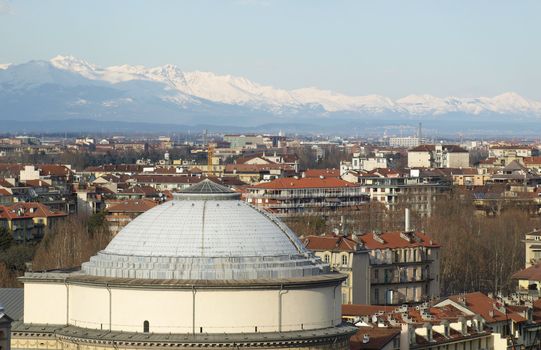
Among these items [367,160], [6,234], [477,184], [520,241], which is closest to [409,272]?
[520,241]

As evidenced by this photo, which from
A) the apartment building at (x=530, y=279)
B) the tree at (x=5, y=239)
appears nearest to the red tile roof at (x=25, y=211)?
the tree at (x=5, y=239)

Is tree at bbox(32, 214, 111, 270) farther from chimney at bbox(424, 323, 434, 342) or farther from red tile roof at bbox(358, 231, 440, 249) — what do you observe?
chimney at bbox(424, 323, 434, 342)

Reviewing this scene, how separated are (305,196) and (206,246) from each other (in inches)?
3118

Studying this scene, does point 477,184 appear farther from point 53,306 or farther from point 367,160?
point 53,306

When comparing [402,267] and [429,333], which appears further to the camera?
[402,267]

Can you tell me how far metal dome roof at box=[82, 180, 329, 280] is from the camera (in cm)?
3459

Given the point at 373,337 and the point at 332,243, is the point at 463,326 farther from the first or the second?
the point at 332,243

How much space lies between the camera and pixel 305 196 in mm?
114125

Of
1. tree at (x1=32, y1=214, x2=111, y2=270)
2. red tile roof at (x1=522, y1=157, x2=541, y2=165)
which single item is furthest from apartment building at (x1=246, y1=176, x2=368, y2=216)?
red tile roof at (x1=522, y1=157, x2=541, y2=165)

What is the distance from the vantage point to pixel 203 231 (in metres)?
35.3

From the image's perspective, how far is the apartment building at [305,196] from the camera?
363ft

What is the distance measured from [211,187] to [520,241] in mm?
49295

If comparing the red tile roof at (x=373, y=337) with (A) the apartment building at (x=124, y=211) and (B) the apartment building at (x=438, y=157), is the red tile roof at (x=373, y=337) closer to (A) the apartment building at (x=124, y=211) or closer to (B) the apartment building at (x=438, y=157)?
(A) the apartment building at (x=124, y=211)

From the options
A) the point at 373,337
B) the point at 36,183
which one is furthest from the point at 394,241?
the point at 36,183
